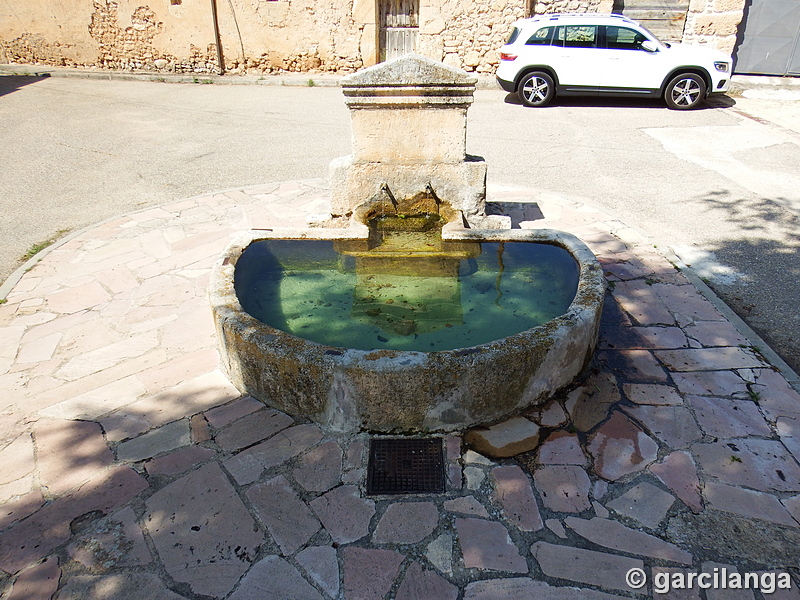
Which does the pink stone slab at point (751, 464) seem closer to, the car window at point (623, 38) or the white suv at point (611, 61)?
the white suv at point (611, 61)

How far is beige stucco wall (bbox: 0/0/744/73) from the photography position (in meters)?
12.3

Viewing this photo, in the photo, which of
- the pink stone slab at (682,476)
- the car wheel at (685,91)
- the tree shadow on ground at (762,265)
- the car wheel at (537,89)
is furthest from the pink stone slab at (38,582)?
the car wheel at (685,91)

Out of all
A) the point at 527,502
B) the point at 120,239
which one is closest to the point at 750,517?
the point at 527,502

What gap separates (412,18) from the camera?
13.0 meters

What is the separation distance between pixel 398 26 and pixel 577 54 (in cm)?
463

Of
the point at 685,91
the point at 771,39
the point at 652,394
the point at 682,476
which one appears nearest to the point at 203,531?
the point at 682,476

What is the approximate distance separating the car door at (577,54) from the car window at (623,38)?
0.70 ft

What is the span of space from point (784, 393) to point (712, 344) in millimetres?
576

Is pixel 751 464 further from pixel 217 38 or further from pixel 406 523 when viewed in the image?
pixel 217 38

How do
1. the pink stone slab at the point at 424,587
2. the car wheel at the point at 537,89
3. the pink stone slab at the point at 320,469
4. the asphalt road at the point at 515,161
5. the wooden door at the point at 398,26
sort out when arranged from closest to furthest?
1. the pink stone slab at the point at 424,587
2. the pink stone slab at the point at 320,469
3. the asphalt road at the point at 515,161
4. the car wheel at the point at 537,89
5. the wooden door at the point at 398,26

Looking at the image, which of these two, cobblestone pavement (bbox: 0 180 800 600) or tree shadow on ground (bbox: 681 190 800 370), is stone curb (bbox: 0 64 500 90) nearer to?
tree shadow on ground (bbox: 681 190 800 370)

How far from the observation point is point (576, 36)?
10406 mm

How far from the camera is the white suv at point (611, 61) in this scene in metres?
10.2

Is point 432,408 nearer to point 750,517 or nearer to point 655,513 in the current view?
point 655,513
